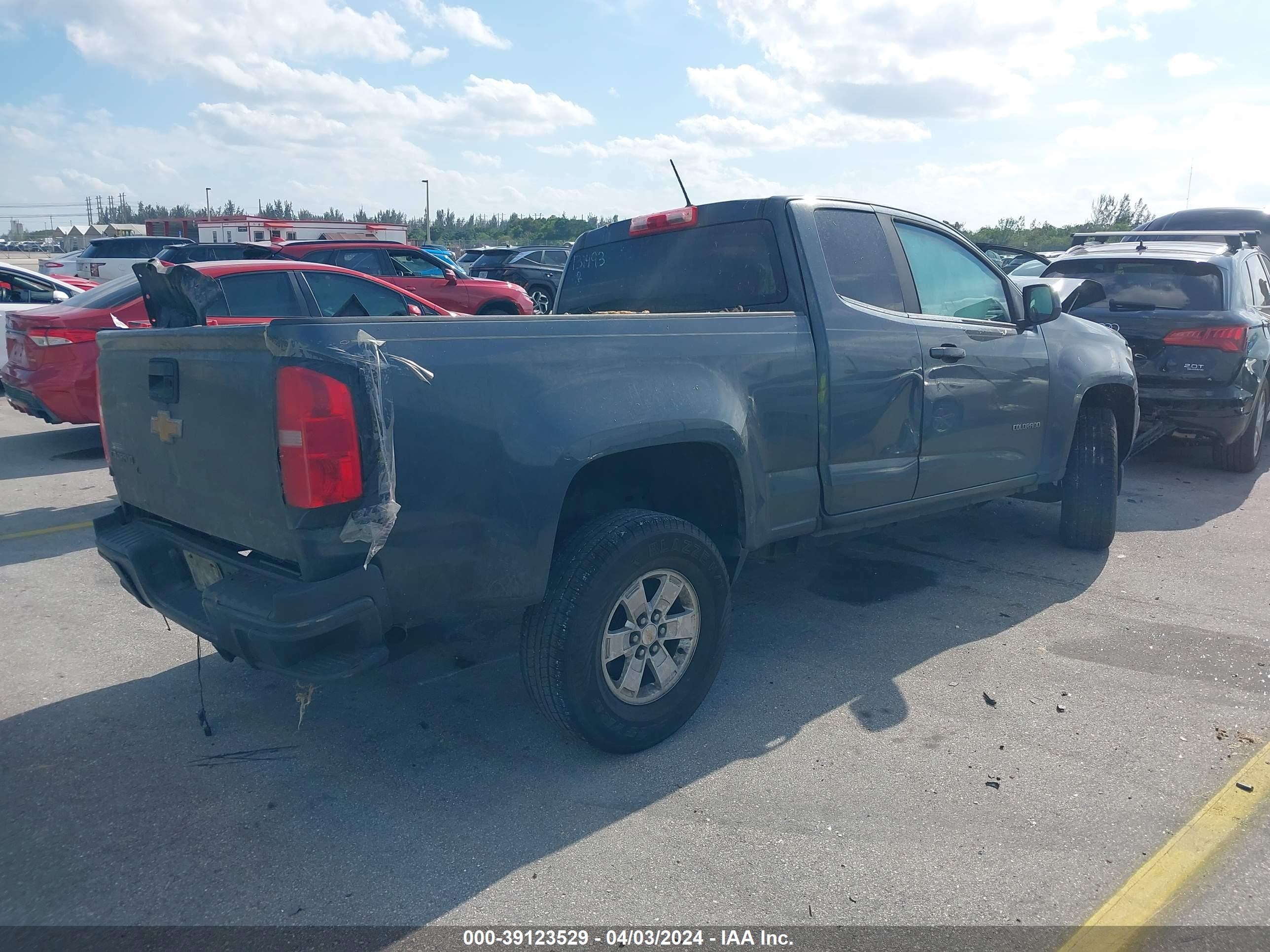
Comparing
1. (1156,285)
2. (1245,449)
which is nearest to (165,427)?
(1156,285)

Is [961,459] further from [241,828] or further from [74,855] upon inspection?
[74,855]

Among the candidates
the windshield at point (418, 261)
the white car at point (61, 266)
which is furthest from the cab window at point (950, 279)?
the white car at point (61, 266)

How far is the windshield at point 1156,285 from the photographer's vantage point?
757 cm

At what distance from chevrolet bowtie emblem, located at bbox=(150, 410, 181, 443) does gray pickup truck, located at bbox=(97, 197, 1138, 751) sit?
0.01 meters

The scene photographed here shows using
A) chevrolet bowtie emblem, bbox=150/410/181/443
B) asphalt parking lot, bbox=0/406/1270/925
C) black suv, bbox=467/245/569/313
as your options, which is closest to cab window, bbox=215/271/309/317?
asphalt parking lot, bbox=0/406/1270/925

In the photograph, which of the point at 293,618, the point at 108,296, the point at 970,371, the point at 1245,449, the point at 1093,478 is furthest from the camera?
the point at 108,296

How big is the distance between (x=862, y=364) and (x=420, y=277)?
1169 centimetres

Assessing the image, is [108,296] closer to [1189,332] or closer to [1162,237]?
[1189,332]

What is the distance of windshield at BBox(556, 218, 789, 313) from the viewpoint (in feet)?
14.1

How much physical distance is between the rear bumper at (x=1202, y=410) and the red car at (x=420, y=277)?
360 inches

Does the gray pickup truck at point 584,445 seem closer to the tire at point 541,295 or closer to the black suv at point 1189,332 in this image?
the black suv at point 1189,332

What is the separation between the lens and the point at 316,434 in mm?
2715

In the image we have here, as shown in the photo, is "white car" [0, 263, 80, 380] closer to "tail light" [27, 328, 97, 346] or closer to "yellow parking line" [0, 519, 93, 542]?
"tail light" [27, 328, 97, 346]

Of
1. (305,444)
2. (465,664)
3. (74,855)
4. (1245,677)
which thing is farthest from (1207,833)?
(74,855)
